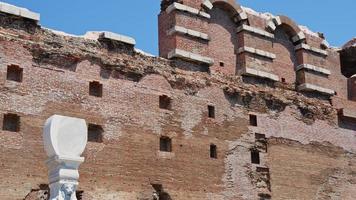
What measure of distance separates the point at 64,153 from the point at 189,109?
24.7 feet

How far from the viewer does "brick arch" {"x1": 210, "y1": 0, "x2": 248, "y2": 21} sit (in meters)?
18.7

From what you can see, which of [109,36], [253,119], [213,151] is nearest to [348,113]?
[253,119]

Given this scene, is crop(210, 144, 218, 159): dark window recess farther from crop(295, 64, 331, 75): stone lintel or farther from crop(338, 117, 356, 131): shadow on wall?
crop(338, 117, 356, 131): shadow on wall

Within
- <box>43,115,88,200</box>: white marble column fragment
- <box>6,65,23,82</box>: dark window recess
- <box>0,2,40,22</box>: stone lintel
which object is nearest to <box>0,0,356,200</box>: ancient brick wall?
<box>6,65,23,82</box>: dark window recess

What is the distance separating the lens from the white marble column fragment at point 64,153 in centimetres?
909

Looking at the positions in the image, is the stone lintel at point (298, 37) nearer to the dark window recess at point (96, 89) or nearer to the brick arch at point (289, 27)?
the brick arch at point (289, 27)

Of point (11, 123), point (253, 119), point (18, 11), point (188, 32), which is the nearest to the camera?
point (11, 123)

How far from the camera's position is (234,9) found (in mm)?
18766

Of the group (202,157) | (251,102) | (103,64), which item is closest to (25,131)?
(103,64)

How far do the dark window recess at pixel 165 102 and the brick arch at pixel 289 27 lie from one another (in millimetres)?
4963

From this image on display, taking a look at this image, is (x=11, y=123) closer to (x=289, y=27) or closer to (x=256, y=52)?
(x=256, y=52)

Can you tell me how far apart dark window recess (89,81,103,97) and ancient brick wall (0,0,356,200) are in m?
0.10

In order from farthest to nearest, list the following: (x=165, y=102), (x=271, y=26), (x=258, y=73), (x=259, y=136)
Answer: (x=271, y=26) → (x=258, y=73) → (x=259, y=136) → (x=165, y=102)

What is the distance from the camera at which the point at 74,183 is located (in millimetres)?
9164
